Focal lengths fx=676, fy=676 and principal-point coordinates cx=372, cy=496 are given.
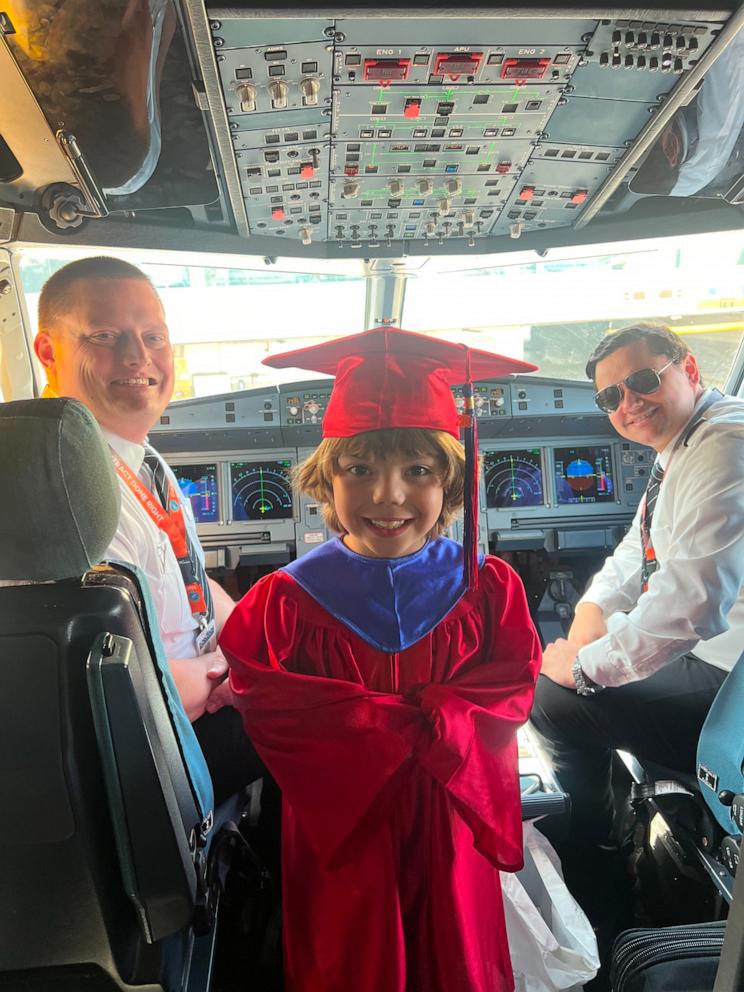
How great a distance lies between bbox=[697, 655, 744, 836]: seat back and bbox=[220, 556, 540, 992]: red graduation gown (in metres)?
0.44

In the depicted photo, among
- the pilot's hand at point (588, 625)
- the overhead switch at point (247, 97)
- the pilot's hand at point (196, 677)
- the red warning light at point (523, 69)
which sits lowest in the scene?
the pilot's hand at point (588, 625)

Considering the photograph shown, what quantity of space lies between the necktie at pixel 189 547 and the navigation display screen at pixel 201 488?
5.15 ft

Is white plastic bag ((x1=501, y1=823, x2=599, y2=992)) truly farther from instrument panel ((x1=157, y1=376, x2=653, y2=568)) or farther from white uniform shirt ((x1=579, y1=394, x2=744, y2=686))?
instrument panel ((x1=157, y1=376, x2=653, y2=568))

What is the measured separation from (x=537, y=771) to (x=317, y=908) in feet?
2.58

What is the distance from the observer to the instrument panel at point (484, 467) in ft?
10.8

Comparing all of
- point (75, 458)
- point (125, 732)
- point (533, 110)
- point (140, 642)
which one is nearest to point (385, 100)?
point (533, 110)

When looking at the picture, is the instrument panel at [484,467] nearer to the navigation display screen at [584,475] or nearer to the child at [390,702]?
the navigation display screen at [584,475]

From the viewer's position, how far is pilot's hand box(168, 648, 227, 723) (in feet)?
5.19

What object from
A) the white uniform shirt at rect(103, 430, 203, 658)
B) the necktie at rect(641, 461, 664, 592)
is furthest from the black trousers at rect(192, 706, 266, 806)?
the necktie at rect(641, 461, 664, 592)

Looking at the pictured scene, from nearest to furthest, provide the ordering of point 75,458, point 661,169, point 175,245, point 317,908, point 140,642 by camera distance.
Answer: point 75,458, point 140,642, point 317,908, point 661,169, point 175,245

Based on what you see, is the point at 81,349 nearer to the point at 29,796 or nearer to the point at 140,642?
the point at 140,642

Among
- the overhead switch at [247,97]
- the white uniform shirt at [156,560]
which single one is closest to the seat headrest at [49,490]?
the white uniform shirt at [156,560]

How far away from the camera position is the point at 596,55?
5.05 feet

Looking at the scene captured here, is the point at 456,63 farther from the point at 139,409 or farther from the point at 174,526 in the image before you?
the point at 174,526
